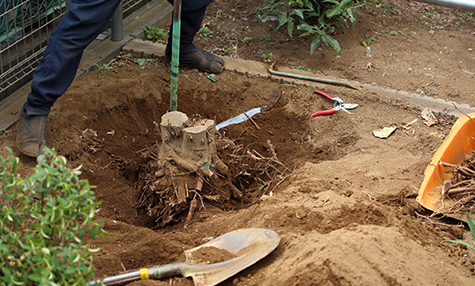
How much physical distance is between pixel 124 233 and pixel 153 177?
597mm

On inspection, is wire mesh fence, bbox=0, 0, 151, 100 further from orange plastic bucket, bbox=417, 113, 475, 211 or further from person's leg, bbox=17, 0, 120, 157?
orange plastic bucket, bbox=417, 113, 475, 211

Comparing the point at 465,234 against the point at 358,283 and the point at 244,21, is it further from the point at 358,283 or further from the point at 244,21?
the point at 244,21

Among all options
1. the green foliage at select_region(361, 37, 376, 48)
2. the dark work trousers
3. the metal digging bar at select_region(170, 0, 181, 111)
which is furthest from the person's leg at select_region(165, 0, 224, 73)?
the green foliage at select_region(361, 37, 376, 48)

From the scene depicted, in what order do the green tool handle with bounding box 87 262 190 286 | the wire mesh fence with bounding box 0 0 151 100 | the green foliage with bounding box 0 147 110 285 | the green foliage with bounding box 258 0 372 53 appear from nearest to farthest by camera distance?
1. the green foliage with bounding box 0 147 110 285
2. the green tool handle with bounding box 87 262 190 286
3. the wire mesh fence with bounding box 0 0 151 100
4. the green foliage with bounding box 258 0 372 53

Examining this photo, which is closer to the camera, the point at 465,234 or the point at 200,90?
the point at 465,234

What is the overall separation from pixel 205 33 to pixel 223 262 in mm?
2905

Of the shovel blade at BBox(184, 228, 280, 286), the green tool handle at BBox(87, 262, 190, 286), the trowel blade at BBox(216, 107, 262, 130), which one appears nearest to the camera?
the green tool handle at BBox(87, 262, 190, 286)

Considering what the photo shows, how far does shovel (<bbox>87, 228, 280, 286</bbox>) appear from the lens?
5.40 ft

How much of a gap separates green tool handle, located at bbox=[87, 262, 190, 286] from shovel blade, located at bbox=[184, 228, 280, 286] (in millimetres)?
40

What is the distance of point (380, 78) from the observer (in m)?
3.60

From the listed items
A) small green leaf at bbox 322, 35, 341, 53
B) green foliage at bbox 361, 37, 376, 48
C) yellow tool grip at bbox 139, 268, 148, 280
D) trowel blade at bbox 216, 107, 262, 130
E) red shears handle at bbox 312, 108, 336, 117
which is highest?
small green leaf at bbox 322, 35, 341, 53

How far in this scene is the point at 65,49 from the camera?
8.06 feet

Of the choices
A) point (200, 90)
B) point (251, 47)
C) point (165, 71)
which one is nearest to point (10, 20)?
point (165, 71)

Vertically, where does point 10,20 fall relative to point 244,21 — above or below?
above
